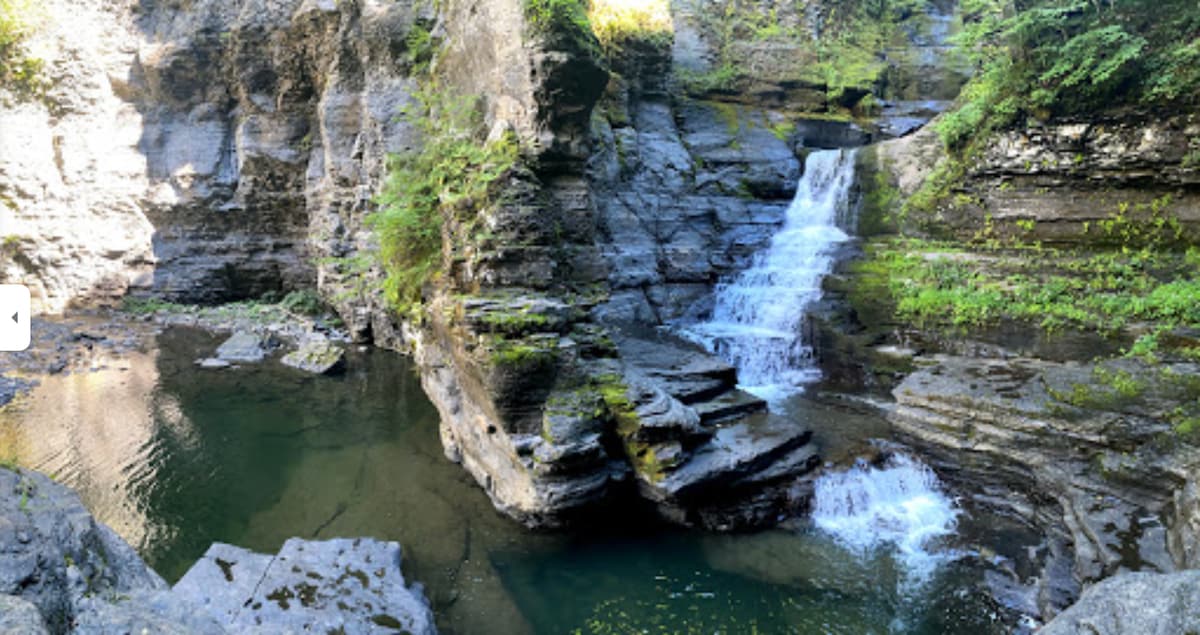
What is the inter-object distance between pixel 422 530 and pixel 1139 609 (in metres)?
7.36

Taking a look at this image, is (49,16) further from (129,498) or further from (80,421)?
(129,498)

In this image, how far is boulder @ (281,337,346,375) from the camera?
15.3 m

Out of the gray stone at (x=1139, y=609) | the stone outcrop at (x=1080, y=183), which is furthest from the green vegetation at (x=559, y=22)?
the gray stone at (x=1139, y=609)

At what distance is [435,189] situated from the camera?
10.7 m

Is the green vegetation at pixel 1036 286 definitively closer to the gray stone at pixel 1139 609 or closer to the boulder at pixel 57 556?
the gray stone at pixel 1139 609

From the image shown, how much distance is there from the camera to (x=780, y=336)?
12008mm

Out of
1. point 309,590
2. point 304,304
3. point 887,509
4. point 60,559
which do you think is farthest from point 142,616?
point 304,304

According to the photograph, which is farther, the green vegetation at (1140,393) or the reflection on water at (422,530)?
the green vegetation at (1140,393)

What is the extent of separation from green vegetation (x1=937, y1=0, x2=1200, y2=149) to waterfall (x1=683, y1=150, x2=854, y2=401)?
379 cm

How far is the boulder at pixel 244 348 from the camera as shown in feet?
53.8

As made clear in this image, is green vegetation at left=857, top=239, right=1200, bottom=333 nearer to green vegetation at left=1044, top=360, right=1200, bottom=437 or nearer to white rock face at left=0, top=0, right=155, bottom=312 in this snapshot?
green vegetation at left=1044, top=360, right=1200, bottom=437

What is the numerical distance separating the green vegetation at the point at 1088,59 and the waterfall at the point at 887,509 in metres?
7.48

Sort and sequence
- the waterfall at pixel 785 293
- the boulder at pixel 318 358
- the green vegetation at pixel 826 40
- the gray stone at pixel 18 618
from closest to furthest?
the gray stone at pixel 18 618 → the waterfall at pixel 785 293 → the boulder at pixel 318 358 → the green vegetation at pixel 826 40

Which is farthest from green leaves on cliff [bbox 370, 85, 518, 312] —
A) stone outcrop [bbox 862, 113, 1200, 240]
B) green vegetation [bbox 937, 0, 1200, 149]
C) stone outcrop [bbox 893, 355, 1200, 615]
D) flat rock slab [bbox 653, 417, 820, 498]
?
green vegetation [bbox 937, 0, 1200, 149]
